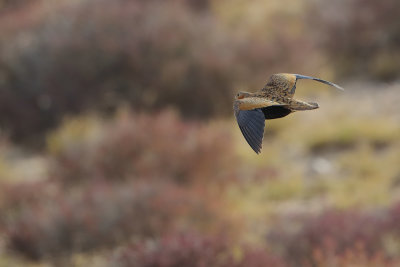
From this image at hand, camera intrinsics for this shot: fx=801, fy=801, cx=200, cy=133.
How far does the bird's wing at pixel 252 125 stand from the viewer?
3.32 ft

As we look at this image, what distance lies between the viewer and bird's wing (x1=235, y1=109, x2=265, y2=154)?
1.01 meters

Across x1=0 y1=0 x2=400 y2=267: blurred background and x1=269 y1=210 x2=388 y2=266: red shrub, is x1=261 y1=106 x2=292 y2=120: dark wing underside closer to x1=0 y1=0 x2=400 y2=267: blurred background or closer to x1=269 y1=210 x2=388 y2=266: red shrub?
x1=0 y1=0 x2=400 y2=267: blurred background

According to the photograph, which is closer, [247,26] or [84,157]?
[84,157]

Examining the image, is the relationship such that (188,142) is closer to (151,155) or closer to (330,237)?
(151,155)

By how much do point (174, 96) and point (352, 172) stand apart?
3503 millimetres

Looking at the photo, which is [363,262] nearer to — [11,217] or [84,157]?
[11,217]

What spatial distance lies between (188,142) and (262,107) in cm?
853

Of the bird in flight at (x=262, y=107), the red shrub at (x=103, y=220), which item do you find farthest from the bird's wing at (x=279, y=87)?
the red shrub at (x=103, y=220)

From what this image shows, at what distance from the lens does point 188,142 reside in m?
9.58

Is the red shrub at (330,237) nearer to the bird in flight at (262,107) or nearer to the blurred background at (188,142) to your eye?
the blurred background at (188,142)

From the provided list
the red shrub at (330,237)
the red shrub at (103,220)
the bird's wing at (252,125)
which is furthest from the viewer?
the red shrub at (103,220)

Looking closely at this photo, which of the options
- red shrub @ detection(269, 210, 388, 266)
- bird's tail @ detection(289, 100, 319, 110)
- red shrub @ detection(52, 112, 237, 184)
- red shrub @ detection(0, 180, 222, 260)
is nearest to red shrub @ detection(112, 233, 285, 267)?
red shrub @ detection(269, 210, 388, 266)

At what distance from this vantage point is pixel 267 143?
11.8 meters

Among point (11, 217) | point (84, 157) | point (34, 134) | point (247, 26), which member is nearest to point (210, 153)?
point (84, 157)
